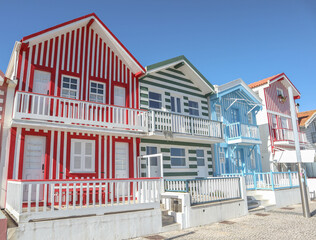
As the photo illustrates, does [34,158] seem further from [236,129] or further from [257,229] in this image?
[236,129]

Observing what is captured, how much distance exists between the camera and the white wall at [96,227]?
23.1 feet

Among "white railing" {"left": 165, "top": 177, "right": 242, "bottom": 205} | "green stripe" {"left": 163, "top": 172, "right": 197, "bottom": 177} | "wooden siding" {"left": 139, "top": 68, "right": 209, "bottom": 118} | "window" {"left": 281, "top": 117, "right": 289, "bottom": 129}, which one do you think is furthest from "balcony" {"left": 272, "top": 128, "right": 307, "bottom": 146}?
"white railing" {"left": 165, "top": 177, "right": 242, "bottom": 205}

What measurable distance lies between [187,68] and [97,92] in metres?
6.24

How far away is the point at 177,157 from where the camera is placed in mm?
14906

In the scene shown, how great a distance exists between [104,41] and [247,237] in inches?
438

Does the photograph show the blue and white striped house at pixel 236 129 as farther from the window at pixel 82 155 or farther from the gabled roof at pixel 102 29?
the window at pixel 82 155

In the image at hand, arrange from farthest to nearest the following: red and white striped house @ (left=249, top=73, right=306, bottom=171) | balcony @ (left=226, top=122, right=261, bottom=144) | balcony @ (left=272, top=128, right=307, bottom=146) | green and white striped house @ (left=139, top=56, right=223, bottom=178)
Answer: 1. balcony @ (left=272, top=128, right=307, bottom=146)
2. red and white striped house @ (left=249, top=73, right=306, bottom=171)
3. balcony @ (left=226, top=122, right=261, bottom=144)
4. green and white striped house @ (left=139, top=56, right=223, bottom=178)

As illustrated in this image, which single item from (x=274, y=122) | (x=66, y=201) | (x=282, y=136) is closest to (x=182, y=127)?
(x=66, y=201)

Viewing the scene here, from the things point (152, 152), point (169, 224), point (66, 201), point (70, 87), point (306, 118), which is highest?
point (306, 118)

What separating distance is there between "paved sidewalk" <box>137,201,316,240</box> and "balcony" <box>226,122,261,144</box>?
221 inches

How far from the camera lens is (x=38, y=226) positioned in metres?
7.13

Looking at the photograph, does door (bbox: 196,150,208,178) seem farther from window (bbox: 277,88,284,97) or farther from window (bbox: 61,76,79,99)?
window (bbox: 277,88,284,97)

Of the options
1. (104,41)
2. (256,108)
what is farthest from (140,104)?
(256,108)

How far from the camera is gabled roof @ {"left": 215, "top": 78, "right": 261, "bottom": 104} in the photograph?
17297 millimetres
